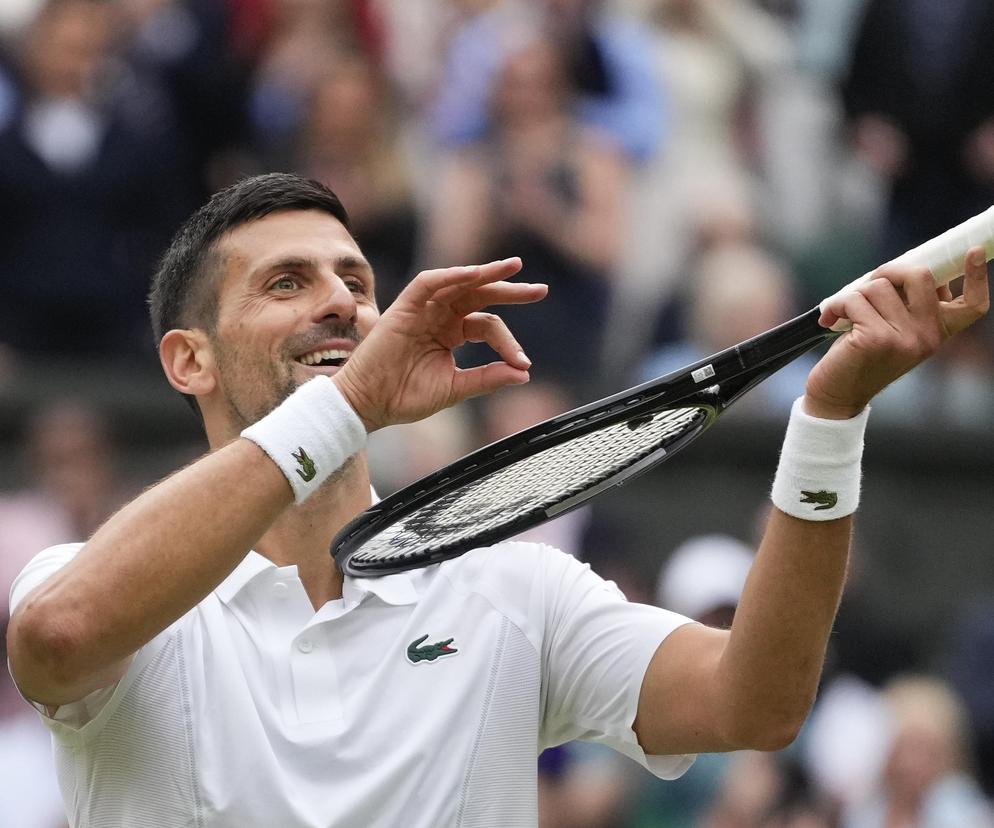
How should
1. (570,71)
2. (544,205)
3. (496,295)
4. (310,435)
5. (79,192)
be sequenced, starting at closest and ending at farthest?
(310,435) < (496,295) < (79,192) < (544,205) < (570,71)

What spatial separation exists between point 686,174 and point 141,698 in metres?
6.17

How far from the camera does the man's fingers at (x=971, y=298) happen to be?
114 inches

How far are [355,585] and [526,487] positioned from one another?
1.24ft

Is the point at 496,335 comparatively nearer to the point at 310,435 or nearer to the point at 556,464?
the point at 556,464

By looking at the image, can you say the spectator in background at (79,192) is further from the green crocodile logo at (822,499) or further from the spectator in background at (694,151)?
the green crocodile logo at (822,499)

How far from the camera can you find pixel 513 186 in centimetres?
862

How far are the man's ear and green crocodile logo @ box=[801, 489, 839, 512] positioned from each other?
136cm

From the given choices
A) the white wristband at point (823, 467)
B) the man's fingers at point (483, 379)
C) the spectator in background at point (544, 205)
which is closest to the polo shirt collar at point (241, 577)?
the man's fingers at point (483, 379)

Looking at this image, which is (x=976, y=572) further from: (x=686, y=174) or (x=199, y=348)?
(x=199, y=348)

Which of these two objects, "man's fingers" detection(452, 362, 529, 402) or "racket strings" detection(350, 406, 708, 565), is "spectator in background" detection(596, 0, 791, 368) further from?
"man's fingers" detection(452, 362, 529, 402)

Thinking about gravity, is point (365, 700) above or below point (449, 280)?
below

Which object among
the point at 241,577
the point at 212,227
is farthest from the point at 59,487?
the point at 241,577

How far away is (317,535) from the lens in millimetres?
3658

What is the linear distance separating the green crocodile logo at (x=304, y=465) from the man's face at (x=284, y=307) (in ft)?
1.79
